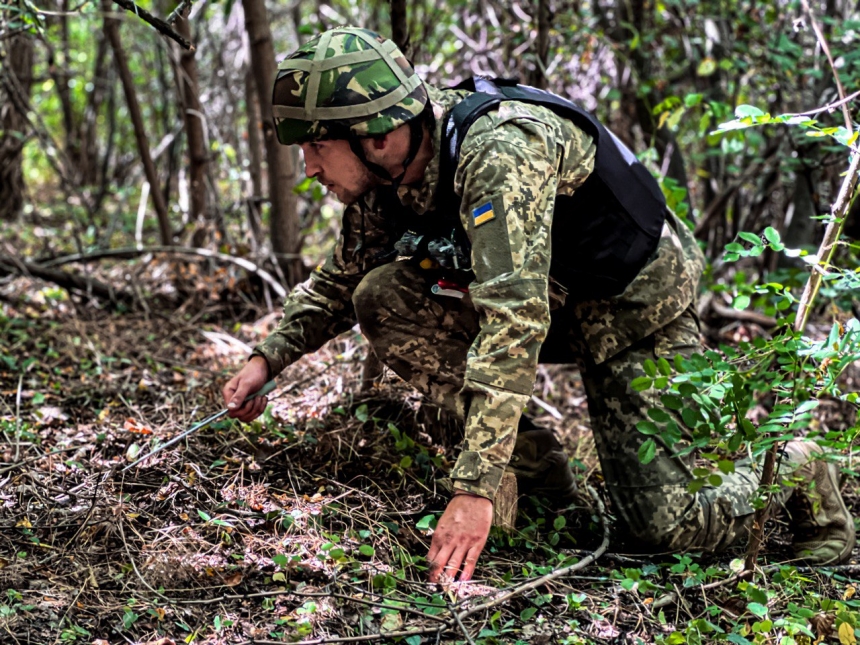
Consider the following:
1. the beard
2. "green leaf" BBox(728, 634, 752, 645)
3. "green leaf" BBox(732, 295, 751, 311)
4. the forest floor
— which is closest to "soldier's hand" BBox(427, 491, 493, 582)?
the forest floor

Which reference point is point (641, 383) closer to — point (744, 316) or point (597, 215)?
point (597, 215)

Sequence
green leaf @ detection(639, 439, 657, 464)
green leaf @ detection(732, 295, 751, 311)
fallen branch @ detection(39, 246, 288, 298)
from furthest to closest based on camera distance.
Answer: fallen branch @ detection(39, 246, 288, 298) → green leaf @ detection(732, 295, 751, 311) → green leaf @ detection(639, 439, 657, 464)

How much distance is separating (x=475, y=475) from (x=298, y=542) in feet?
1.92

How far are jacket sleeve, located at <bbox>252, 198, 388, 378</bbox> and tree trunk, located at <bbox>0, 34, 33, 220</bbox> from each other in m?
3.61

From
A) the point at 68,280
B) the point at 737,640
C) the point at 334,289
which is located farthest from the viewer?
the point at 68,280

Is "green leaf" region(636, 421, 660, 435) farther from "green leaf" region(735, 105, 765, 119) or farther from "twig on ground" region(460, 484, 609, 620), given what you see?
"green leaf" region(735, 105, 765, 119)

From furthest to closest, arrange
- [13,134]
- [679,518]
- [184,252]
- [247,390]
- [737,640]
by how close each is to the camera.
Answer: [13,134], [184,252], [247,390], [679,518], [737,640]

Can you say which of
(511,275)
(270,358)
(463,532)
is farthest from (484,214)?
Result: (270,358)

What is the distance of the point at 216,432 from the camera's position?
2869mm

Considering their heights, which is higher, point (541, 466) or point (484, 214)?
point (484, 214)

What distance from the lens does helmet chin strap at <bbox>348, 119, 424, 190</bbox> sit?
7.75 ft

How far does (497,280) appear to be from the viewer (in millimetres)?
2117

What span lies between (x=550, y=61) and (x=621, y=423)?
326 cm

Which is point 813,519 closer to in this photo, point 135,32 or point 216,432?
point 216,432
